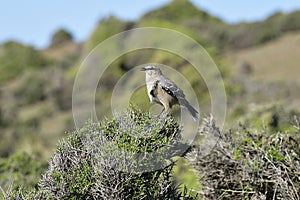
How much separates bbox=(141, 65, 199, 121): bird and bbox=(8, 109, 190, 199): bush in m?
0.74

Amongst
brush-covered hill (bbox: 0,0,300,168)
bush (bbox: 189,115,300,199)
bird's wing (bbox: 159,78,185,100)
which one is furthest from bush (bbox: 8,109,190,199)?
brush-covered hill (bbox: 0,0,300,168)

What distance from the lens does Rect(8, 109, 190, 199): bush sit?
243 inches

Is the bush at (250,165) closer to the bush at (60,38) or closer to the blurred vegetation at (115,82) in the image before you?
the blurred vegetation at (115,82)

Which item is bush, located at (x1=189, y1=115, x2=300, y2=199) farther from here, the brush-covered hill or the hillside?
the hillside

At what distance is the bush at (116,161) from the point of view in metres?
6.18

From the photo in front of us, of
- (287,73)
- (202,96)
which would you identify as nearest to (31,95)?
(287,73)

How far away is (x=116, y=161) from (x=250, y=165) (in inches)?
124

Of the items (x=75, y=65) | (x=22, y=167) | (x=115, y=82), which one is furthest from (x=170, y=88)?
(x=75, y=65)

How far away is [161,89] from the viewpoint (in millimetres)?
7406

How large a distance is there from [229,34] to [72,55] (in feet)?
60.1

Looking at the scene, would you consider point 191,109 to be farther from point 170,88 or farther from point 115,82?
point 115,82

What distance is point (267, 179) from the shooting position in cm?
867

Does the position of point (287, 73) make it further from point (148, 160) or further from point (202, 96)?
point (148, 160)

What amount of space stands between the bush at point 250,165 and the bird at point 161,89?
67.9 inches
